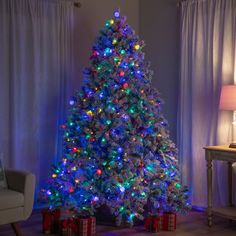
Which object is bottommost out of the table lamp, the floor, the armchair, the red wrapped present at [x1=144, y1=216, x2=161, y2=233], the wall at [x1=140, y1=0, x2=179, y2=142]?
the floor

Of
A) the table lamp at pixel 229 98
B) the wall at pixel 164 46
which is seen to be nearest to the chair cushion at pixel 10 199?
the table lamp at pixel 229 98

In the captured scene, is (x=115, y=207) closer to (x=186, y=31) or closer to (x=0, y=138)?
(x=0, y=138)

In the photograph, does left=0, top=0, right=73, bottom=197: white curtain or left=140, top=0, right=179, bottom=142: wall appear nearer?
left=0, top=0, right=73, bottom=197: white curtain

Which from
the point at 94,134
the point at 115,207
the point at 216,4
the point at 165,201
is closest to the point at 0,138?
the point at 94,134

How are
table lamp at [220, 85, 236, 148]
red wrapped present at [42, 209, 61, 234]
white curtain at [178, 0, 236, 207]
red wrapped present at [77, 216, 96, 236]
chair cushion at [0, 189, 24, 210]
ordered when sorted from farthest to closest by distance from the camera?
1. white curtain at [178, 0, 236, 207]
2. table lamp at [220, 85, 236, 148]
3. red wrapped present at [42, 209, 61, 234]
4. red wrapped present at [77, 216, 96, 236]
5. chair cushion at [0, 189, 24, 210]

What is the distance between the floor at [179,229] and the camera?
3.83m

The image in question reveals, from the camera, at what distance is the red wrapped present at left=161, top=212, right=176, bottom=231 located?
13.0ft

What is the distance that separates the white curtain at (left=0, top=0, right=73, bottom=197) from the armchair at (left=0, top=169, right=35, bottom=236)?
2.90ft

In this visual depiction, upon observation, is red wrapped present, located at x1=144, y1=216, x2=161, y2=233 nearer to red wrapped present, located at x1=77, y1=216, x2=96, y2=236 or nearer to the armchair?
red wrapped present, located at x1=77, y1=216, x2=96, y2=236

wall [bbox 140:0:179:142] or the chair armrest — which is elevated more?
wall [bbox 140:0:179:142]

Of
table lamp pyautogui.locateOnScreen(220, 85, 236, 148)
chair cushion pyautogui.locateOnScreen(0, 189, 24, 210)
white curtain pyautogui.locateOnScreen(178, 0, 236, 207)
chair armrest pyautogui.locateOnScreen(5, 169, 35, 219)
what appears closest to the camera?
chair cushion pyautogui.locateOnScreen(0, 189, 24, 210)

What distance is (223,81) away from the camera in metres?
4.44

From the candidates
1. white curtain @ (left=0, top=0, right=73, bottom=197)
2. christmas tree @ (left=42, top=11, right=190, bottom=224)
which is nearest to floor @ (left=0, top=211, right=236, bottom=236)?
christmas tree @ (left=42, top=11, right=190, bottom=224)

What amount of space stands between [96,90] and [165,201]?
1.25 metres
